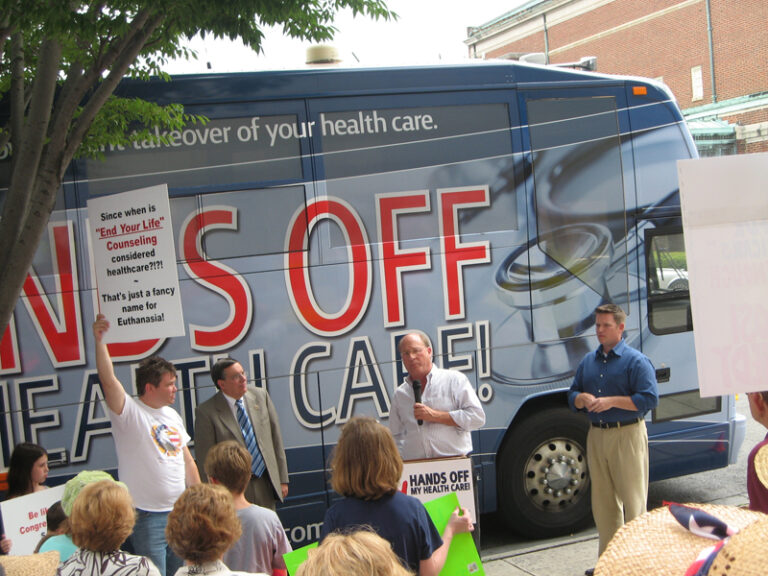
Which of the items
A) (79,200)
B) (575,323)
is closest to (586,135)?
(575,323)

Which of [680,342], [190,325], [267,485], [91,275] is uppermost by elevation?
[91,275]

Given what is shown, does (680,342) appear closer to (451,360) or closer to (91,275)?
(451,360)

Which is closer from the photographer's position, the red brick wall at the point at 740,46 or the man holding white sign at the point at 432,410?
the man holding white sign at the point at 432,410

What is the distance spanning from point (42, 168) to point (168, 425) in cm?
178

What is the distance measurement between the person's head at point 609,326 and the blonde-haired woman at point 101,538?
3.74 metres

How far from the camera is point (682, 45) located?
44125 millimetres

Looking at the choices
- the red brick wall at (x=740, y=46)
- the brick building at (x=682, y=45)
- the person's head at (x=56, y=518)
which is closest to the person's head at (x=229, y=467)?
the person's head at (x=56, y=518)

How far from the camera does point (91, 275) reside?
6020 millimetres

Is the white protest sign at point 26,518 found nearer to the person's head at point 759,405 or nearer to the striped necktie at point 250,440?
the striped necktie at point 250,440

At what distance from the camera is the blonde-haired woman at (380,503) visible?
3453 millimetres

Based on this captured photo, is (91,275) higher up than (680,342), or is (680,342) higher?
(91,275)

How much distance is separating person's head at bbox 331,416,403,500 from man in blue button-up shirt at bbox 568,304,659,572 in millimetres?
2724

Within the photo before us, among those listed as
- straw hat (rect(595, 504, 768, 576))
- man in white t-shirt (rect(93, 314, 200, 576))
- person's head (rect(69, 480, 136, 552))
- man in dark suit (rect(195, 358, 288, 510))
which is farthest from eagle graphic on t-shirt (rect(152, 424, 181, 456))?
straw hat (rect(595, 504, 768, 576))

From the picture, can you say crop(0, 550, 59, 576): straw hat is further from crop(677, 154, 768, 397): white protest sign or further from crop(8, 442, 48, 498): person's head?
crop(677, 154, 768, 397): white protest sign
